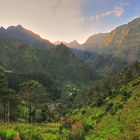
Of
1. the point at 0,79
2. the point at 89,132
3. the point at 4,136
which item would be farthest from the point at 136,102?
the point at 0,79

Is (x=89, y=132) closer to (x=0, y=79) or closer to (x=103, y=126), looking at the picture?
(x=103, y=126)

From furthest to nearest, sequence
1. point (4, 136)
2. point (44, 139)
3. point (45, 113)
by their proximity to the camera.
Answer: point (45, 113)
point (44, 139)
point (4, 136)

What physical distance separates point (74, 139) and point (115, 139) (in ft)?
16.8

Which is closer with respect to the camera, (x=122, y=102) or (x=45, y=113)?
(x=122, y=102)

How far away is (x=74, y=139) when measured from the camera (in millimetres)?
38094

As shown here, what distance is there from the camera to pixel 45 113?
120688mm

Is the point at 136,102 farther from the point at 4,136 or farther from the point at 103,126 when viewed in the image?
the point at 4,136

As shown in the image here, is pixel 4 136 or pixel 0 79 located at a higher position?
pixel 0 79

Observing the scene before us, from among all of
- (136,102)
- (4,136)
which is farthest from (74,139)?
(136,102)

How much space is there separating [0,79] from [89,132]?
154ft

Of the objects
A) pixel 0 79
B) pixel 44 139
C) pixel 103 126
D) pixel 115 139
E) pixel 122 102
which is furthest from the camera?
pixel 0 79

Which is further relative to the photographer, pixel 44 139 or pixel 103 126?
pixel 103 126

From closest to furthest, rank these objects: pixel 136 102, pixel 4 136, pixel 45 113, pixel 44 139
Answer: pixel 4 136, pixel 44 139, pixel 136 102, pixel 45 113

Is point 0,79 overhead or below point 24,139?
overhead
